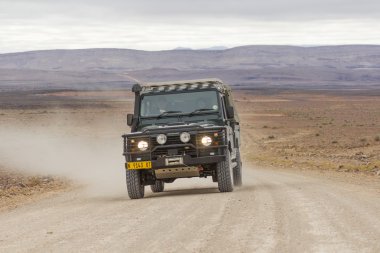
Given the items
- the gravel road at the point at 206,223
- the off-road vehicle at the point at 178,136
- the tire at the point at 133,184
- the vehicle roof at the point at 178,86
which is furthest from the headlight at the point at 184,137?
the vehicle roof at the point at 178,86

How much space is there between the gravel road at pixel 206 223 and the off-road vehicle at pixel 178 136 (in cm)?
56

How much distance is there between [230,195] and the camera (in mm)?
15469

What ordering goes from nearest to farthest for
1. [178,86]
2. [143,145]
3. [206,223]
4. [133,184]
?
[206,223] < [143,145] < [133,184] < [178,86]

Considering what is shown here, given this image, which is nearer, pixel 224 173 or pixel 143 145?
pixel 143 145

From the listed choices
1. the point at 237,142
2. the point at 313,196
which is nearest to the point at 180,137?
the point at 313,196

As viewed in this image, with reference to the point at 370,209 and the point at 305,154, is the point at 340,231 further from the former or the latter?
the point at 305,154

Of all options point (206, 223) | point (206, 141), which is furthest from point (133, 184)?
point (206, 223)

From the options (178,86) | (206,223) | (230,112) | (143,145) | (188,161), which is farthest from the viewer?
(178,86)

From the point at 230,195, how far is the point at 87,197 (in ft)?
12.3

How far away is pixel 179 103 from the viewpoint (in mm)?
17109

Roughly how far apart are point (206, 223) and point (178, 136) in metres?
4.89

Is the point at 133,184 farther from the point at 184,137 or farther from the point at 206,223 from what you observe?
the point at 206,223

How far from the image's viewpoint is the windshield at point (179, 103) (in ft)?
55.9

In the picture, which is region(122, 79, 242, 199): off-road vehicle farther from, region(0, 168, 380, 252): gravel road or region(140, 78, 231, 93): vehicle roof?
region(0, 168, 380, 252): gravel road
